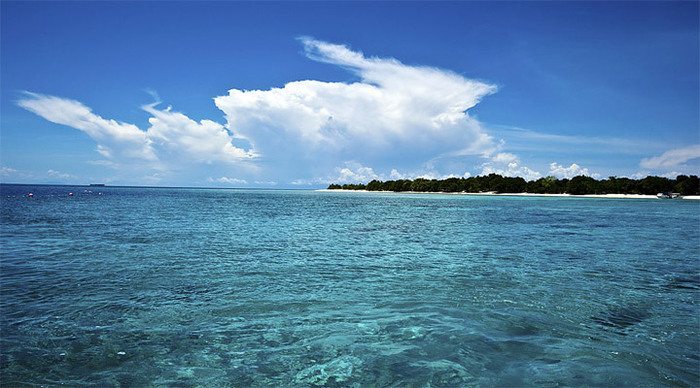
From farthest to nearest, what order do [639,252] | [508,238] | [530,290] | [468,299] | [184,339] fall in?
1. [508,238]
2. [639,252]
3. [530,290]
4. [468,299]
5. [184,339]

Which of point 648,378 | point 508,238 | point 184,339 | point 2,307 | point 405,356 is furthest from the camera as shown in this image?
point 508,238

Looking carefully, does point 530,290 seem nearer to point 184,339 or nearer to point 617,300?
point 617,300

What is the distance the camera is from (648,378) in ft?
25.8

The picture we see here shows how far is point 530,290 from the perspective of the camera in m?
14.4

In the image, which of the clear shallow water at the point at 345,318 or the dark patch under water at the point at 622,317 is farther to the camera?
the dark patch under water at the point at 622,317

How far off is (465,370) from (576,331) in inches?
164

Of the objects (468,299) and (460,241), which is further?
(460,241)

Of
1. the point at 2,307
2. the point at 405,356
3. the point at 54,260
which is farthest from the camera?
the point at 54,260

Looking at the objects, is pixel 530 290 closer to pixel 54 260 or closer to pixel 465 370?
pixel 465 370

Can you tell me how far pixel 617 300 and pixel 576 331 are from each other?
4310mm

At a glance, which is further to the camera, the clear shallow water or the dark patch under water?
the dark patch under water

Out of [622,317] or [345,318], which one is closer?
[345,318]

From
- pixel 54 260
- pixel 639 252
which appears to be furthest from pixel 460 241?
pixel 54 260

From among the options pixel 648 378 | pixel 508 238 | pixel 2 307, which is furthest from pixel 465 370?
pixel 508 238
